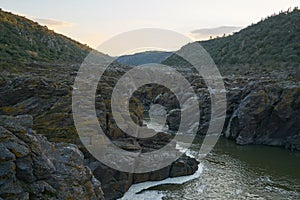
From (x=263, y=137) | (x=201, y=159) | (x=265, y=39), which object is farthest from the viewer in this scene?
(x=265, y=39)

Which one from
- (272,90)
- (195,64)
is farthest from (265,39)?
(272,90)

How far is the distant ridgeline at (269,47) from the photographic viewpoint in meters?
100.0

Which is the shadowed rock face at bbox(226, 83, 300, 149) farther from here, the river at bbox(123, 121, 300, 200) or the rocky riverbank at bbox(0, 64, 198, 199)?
the rocky riverbank at bbox(0, 64, 198, 199)

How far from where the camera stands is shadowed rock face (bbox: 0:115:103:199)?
1234cm

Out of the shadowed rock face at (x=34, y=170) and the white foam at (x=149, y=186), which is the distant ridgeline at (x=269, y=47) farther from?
the shadowed rock face at (x=34, y=170)

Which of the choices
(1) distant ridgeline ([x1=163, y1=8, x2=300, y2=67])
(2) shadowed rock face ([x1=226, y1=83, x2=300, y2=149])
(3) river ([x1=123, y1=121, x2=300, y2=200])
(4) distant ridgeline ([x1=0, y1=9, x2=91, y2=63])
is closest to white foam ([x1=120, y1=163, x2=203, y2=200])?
(3) river ([x1=123, y1=121, x2=300, y2=200])

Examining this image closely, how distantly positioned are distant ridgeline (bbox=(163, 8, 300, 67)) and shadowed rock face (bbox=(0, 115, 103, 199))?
84535 millimetres

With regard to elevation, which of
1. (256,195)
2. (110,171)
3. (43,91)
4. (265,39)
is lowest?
(256,195)

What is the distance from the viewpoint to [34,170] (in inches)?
525

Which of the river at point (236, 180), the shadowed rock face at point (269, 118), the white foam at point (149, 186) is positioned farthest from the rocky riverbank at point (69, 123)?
the shadowed rock face at point (269, 118)

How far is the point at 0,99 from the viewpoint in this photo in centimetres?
2944

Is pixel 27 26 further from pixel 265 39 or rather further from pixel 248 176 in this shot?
pixel 248 176

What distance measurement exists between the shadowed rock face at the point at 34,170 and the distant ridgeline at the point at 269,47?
84535mm

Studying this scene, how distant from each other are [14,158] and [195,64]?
418 feet
